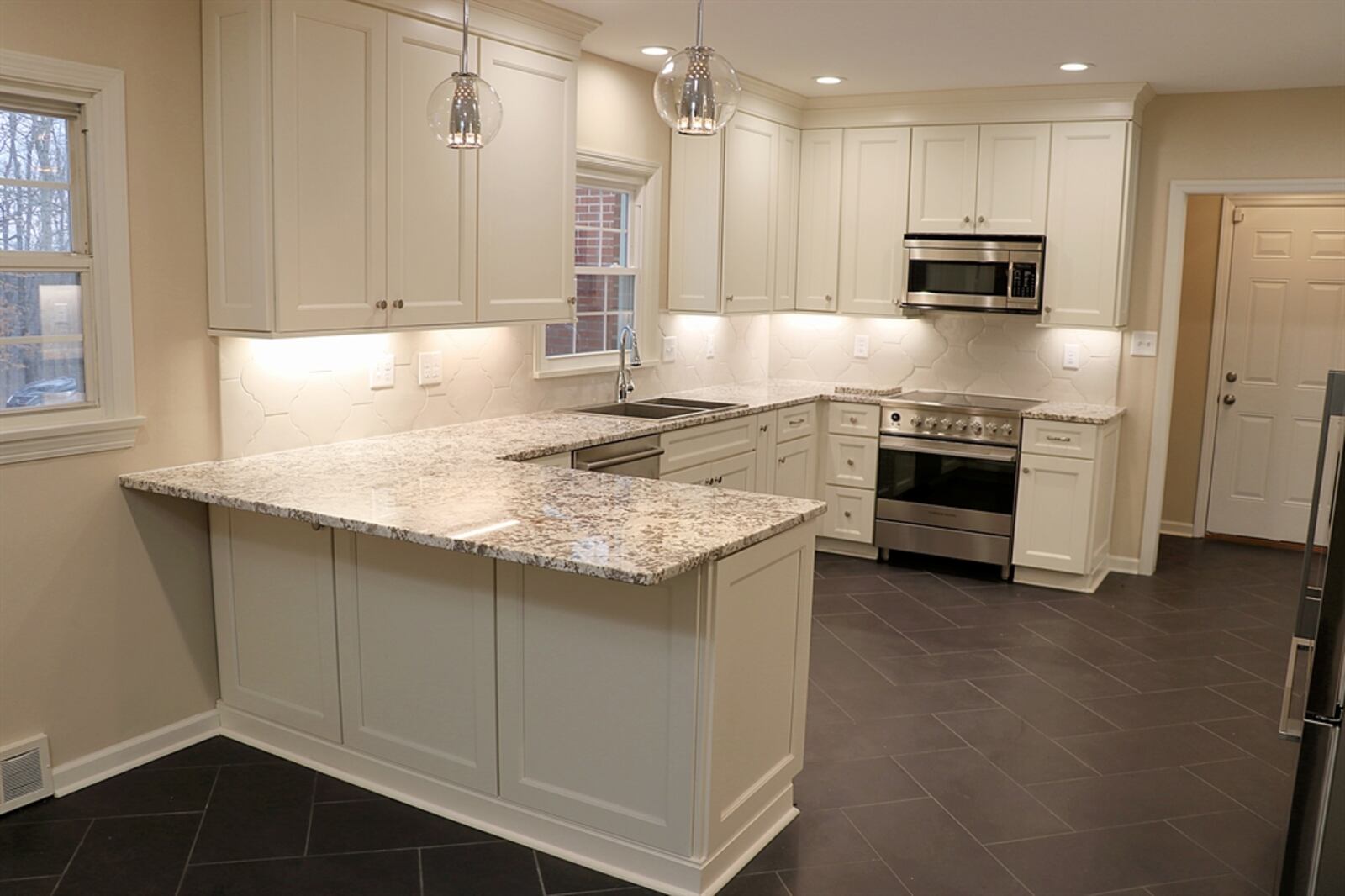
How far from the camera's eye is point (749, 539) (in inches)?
106

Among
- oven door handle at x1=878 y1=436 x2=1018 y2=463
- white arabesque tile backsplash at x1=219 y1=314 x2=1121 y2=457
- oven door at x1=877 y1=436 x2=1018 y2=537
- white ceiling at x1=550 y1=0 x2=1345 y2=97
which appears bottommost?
oven door at x1=877 y1=436 x2=1018 y2=537

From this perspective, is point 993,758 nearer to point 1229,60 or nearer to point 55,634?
point 55,634

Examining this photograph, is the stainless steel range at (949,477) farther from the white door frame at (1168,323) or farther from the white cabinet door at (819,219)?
the white cabinet door at (819,219)

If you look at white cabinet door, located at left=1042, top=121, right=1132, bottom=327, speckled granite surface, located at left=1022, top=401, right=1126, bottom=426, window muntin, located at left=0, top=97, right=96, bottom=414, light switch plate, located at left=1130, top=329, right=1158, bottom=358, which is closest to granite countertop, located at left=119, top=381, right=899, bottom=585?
window muntin, located at left=0, top=97, right=96, bottom=414

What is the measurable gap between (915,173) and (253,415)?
3.87 m

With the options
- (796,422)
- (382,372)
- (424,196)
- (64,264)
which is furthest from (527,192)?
(796,422)

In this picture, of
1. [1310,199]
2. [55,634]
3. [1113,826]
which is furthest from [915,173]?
[55,634]

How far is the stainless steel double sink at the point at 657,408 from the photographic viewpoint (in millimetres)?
5238

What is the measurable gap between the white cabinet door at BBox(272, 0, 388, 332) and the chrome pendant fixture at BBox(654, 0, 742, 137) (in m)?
1.42

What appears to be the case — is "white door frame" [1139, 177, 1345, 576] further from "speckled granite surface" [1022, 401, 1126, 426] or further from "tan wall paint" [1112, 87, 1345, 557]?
"speckled granite surface" [1022, 401, 1126, 426]

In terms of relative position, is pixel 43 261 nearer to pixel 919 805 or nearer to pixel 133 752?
pixel 133 752

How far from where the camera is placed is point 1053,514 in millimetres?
5543

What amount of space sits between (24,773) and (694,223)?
379 cm

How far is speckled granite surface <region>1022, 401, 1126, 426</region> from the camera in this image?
5441mm
